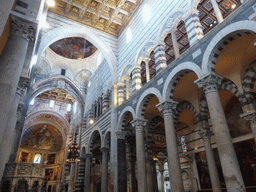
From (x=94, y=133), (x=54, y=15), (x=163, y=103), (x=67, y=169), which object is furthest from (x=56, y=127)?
(x=163, y=103)

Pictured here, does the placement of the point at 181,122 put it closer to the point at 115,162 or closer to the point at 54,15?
the point at 115,162

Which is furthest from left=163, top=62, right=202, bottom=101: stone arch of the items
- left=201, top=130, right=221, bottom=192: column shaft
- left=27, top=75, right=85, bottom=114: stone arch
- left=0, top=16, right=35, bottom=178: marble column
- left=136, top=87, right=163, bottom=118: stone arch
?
left=27, top=75, right=85, bottom=114: stone arch

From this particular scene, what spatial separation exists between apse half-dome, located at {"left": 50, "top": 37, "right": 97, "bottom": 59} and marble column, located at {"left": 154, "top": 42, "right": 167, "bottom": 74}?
568 inches

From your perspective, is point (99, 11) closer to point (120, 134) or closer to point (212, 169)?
point (120, 134)

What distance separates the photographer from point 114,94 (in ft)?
43.8

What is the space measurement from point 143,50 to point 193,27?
4.06m

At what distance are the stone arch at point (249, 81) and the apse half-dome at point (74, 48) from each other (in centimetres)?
1770

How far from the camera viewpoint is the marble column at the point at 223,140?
17.0 ft

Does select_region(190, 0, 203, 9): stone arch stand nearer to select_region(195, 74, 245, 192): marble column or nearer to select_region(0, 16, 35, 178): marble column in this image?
select_region(195, 74, 245, 192): marble column

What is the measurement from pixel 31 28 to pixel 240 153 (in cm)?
1136

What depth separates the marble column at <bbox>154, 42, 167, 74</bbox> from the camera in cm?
946

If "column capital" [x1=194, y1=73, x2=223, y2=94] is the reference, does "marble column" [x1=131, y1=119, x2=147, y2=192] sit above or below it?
below

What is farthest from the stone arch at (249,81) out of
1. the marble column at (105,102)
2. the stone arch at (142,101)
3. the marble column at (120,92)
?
the marble column at (105,102)

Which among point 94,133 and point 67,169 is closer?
point 94,133
